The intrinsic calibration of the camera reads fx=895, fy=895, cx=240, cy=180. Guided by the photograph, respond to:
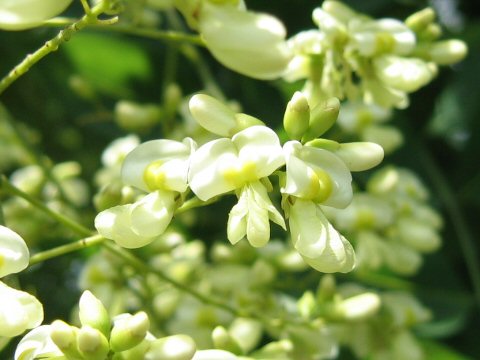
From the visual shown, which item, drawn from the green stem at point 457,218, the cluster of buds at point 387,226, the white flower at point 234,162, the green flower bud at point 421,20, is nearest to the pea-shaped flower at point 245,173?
the white flower at point 234,162

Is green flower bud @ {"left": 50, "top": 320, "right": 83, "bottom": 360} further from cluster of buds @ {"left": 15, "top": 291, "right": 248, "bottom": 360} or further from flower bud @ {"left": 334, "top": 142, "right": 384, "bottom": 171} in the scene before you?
flower bud @ {"left": 334, "top": 142, "right": 384, "bottom": 171}

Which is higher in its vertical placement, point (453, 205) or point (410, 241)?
point (410, 241)

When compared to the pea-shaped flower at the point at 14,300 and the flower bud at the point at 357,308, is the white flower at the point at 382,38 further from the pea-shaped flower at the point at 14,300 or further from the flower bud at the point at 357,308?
the pea-shaped flower at the point at 14,300

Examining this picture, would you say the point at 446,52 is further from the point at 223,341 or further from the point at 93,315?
the point at 93,315

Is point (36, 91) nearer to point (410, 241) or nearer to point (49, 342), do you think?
point (410, 241)

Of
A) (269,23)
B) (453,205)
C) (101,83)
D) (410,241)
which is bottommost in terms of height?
(453,205)

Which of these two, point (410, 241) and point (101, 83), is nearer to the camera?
point (410, 241)

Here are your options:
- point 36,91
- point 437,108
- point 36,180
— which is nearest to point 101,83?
point 36,91

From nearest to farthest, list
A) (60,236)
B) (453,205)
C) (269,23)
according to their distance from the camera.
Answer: (269,23)
(60,236)
(453,205)
